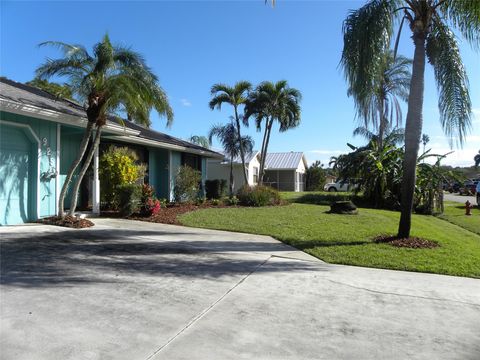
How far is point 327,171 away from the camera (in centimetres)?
5284

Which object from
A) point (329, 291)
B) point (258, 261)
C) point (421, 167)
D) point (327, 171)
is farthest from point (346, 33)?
point (327, 171)

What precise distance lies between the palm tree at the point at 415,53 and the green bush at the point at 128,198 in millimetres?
7523

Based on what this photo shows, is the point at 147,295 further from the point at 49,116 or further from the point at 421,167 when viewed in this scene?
the point at 421,167

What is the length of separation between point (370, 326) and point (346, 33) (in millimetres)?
7183

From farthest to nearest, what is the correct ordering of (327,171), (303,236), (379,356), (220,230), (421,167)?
1. (327,171)
2. (421,167)
3. (220,230)
4. (303,236)
5. (379,356)

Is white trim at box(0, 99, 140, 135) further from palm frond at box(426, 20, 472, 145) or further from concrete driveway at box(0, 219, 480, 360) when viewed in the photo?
palm frond at box(426, 20, 472, 145)

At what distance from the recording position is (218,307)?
462cm

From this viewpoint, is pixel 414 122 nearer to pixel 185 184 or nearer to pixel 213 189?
pixel 185 184

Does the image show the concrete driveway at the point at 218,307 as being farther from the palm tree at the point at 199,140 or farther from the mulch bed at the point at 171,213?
the palm tree at the point at 199,140

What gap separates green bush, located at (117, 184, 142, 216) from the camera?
1271 centimetres

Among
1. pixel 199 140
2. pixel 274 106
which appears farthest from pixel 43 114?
pixel 199 140

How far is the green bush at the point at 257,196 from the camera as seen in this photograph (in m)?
18.4

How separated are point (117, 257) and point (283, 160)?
3512 cm

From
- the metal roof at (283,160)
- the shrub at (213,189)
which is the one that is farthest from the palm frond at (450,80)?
the metal roof at (283,160)
